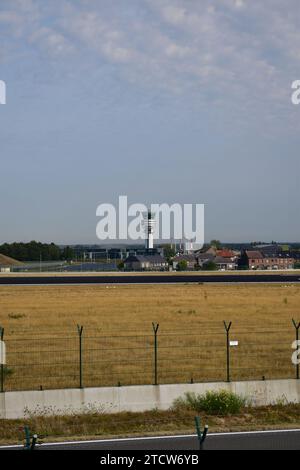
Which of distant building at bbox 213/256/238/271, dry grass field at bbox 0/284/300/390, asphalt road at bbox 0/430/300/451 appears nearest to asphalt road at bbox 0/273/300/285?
dry grass field at bbox 0/284/300/390

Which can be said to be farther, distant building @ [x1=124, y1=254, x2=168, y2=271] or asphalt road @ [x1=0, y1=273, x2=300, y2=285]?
distant building @ [x1=124, y1=254, x2=168, y2=271]

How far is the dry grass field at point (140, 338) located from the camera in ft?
60.5

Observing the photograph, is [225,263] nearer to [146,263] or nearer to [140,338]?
[146,263]

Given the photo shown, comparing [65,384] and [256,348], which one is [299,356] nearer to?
[256,348]

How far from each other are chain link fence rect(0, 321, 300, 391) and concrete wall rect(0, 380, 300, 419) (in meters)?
0.73

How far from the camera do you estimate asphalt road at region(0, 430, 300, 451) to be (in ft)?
37.9

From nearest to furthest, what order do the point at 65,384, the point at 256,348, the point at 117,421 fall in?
the point at 117,421 < the point at 65,384 < the point at 256,348

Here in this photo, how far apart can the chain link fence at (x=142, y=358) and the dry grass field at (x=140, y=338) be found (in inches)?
1.2

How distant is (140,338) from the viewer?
81.3 feet

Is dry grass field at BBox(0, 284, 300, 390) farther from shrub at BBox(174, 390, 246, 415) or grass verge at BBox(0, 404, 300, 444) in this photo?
grass verge at BBox(0, 404, 300, 444)

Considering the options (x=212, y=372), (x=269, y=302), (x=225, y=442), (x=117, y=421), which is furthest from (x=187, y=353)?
(x=269, y=302)

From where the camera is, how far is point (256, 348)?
22656 mm

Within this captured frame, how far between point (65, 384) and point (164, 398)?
2.95 meters

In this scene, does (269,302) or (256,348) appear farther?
(269,302)
